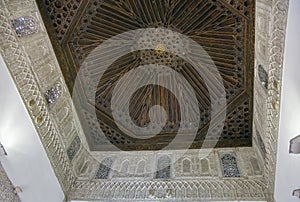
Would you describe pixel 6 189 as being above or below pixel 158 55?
below

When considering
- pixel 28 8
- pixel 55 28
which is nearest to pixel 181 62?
pixel 55 28

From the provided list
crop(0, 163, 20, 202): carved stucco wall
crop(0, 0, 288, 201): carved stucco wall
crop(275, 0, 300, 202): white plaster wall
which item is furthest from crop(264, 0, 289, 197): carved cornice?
crop(0, 163, 20, 202): carved stucco wall

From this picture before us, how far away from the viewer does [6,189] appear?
3926 mm

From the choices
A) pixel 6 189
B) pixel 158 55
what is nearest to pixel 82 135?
pixel 6 189

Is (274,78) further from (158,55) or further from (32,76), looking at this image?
(32,76)

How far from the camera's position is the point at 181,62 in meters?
4.67

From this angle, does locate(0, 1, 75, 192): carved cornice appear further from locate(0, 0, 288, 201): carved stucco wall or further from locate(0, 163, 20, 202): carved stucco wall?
locate(0, 163, 20, 202): carved stucco wall

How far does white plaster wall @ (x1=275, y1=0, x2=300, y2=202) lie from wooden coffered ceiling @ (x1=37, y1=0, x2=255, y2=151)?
1.16 metres

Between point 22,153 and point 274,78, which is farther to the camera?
point 22,153

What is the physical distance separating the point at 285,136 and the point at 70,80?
320 centimetres

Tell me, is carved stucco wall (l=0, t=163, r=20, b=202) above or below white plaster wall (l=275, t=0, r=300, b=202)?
below

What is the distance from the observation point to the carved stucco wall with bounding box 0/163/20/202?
3.85 m

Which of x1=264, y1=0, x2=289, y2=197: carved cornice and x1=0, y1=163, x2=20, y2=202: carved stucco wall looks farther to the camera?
x1=0, y1=163, x2=20, y2=202: carved stucco wall

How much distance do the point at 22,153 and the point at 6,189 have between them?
54 centimetres
